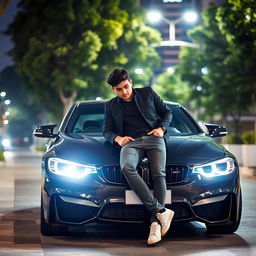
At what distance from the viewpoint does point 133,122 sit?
31.6 ft

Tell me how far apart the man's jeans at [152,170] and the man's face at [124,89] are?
0.49 metres

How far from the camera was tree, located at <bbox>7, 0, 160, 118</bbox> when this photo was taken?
55000 millimetres

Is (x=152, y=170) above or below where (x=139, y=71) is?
above

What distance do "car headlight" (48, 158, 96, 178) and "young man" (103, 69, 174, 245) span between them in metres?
0.38

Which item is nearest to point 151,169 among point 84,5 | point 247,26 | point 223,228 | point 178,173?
point 178,173

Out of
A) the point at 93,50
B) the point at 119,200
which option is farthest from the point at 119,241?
the point at 93,50

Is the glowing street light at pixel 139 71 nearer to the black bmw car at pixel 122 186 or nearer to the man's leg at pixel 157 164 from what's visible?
the black bmw car at pixel 122 186

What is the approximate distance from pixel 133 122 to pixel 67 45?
46101 mm

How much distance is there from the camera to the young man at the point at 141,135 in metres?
8.97

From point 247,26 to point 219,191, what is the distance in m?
20.1

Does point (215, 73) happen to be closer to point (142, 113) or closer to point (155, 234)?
point (142, 113)

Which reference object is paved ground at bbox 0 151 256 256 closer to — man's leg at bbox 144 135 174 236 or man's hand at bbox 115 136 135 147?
man's leg at bbox 144 135 174 236

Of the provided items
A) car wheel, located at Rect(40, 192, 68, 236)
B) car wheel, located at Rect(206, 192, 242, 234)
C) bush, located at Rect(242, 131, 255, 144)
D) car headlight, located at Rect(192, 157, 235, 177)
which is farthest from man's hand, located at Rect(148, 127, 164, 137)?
bush, located at Rect(242, 131, 255, 144)

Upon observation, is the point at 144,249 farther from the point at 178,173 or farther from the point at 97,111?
the point at 97,111
